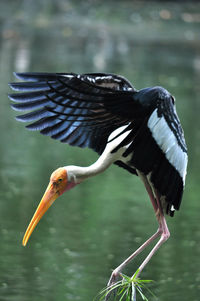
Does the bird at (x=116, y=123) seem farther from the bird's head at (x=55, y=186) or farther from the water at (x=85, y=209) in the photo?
the water at (x=85, y=209)

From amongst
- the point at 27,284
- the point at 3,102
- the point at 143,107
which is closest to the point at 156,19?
the point at 3,102

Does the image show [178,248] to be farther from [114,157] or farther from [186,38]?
[186,38]

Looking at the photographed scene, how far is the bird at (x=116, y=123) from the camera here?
17.0ft

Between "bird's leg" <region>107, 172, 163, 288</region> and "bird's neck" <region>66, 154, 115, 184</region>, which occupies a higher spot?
"bird's neck" <region>66, 154, 115, 184</region>

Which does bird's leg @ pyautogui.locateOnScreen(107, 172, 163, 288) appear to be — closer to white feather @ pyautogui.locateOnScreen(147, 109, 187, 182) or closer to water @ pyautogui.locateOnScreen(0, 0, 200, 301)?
white feather @ pyautogui.locateOnScreen(147, 109, 187, 182)

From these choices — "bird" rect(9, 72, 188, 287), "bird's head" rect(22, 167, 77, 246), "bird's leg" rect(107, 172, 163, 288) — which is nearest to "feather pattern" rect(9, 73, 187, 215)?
"bird" rect(9, 72, 188, 287)

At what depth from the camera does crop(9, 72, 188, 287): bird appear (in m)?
5.20

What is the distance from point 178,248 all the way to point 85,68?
11.2 m

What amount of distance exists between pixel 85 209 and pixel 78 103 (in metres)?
5.03

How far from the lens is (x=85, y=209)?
33.6ft

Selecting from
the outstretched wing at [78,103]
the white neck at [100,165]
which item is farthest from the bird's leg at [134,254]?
the outstretched wing at [78,103]

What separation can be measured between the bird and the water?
65.5 inches

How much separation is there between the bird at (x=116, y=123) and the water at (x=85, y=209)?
5.46ft

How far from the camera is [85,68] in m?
19.8
